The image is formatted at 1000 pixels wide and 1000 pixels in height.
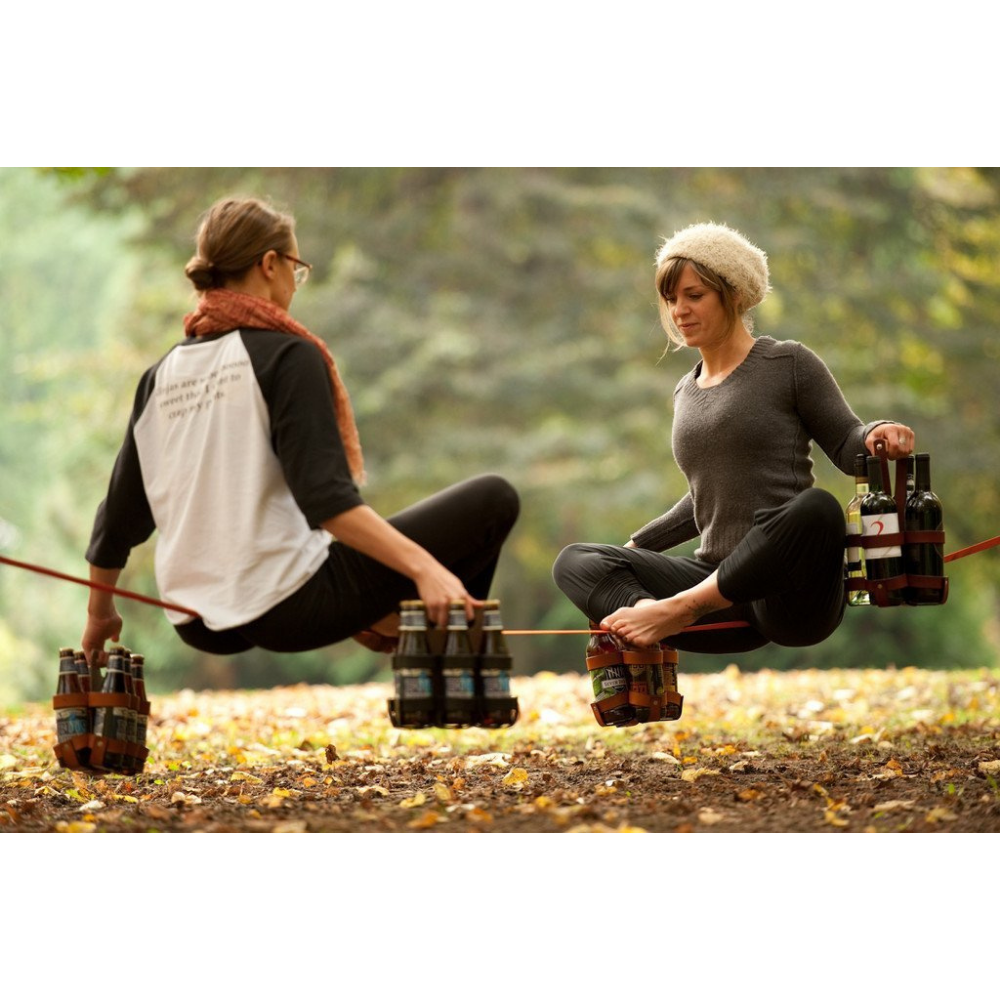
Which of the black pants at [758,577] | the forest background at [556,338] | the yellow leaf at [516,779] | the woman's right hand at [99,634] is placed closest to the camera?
the black pants at [758,577]

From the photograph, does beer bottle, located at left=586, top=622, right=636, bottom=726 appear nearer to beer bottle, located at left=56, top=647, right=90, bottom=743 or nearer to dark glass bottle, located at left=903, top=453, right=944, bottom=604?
dark glass bottle, located at left=903, top=453, right=944, bottom=604

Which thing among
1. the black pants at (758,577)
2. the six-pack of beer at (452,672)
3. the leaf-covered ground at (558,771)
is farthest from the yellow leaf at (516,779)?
the six-pack of beer at (452,672)

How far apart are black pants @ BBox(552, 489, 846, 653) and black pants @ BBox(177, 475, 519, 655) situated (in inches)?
27.2

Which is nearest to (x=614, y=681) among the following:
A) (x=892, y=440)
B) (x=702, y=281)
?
(x=892, y=440)

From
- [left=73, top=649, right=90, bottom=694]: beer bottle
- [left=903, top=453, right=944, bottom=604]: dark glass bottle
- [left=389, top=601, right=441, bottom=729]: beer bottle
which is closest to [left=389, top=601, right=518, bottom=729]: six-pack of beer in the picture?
[left=389, top=601, right=441, bottom=729]: beer bottle

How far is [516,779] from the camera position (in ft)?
14.9

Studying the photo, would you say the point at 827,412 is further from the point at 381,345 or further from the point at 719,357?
the point at 381,345

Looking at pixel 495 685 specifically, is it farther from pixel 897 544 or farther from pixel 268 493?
pixel 897 544

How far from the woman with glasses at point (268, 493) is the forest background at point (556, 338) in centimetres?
1021

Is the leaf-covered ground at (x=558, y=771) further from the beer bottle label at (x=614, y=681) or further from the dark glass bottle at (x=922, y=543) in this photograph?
the dark glass bottle at (x=922, y=543)

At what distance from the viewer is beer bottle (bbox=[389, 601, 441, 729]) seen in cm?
351

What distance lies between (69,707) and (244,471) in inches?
49.8

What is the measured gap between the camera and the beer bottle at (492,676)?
3586 mm

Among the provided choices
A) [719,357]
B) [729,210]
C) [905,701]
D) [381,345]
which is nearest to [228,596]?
[719,357]
